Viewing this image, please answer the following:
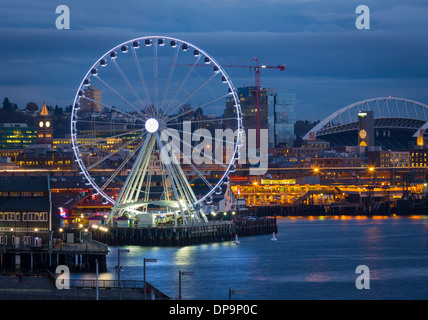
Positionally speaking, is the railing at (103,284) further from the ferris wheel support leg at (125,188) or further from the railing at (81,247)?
the ferris wheel support leg at (125,188)

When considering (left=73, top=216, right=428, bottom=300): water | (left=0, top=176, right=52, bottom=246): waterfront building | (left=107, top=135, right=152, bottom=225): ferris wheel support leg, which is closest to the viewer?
(left=73, top=216, right=428, bottom=300): water

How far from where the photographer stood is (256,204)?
136 m

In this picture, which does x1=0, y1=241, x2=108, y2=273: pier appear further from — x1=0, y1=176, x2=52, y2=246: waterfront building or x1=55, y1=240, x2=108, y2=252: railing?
x1=0, y1=176, x2=52, y2=246: waterfront building

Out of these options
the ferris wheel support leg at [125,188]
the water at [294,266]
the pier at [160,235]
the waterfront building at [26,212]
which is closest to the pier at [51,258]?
the water at [294,266]

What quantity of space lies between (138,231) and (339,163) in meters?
97.3

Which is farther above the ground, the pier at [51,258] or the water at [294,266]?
the pier at [51,258]

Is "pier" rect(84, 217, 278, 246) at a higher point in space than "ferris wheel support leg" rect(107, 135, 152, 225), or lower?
lower

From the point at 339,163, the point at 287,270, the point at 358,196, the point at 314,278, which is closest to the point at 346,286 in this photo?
the point at 314,278

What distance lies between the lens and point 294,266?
6462 centimetres

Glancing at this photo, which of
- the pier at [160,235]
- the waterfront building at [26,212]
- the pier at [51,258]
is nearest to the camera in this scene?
the pier at [51,258]

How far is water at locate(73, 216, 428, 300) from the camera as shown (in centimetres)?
5400

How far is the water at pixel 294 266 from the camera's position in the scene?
54000 mm

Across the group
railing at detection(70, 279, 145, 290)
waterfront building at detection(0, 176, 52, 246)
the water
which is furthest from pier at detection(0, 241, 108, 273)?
Answer: railing at detection(70, 279, 145, 290)

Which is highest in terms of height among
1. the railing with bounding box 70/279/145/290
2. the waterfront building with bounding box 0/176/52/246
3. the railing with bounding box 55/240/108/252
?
the waterfront building with bounding box 0/176/52/246
